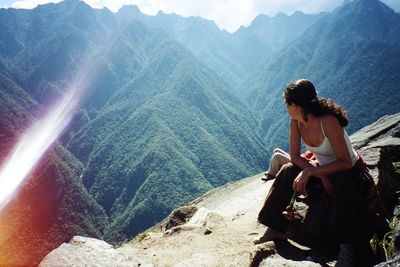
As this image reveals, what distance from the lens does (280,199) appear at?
5.97 m

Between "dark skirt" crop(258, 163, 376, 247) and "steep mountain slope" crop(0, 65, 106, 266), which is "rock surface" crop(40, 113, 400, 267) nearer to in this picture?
"dark skirt" crop(258, 163, 376, 247)

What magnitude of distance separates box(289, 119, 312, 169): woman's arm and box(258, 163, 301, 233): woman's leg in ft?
0.47

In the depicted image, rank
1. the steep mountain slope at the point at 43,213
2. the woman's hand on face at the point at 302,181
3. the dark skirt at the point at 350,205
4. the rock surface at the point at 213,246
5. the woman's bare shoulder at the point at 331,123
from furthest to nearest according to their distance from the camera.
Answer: the steep mountain slope at the point at 43,213, the rock surface at the point at 213,246, the woman's hand on face at the point at 302,181, the dark skirt at the point at 350,205, the woman's bare shoulder at the point at 331,123

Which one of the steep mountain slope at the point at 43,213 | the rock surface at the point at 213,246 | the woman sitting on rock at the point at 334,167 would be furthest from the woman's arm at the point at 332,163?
the steep mountain slope at the point at 43,213

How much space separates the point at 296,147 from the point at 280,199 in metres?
0.88

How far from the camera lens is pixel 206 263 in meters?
6.23

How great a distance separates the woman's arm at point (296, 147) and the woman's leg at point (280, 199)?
0.14 m

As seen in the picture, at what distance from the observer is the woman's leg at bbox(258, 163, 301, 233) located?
598 cm

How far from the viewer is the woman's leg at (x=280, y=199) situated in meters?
5.98

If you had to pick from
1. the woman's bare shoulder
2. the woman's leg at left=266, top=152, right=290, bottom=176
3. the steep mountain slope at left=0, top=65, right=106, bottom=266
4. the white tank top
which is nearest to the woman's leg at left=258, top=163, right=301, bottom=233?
the white tank top

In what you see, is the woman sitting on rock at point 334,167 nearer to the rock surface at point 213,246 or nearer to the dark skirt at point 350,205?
the dark skirt at point 350,205

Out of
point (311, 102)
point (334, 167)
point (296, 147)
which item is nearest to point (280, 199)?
point (296, 147)

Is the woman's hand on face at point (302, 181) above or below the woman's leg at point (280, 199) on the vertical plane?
above

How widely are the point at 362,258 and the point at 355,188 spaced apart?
3.12 ft
